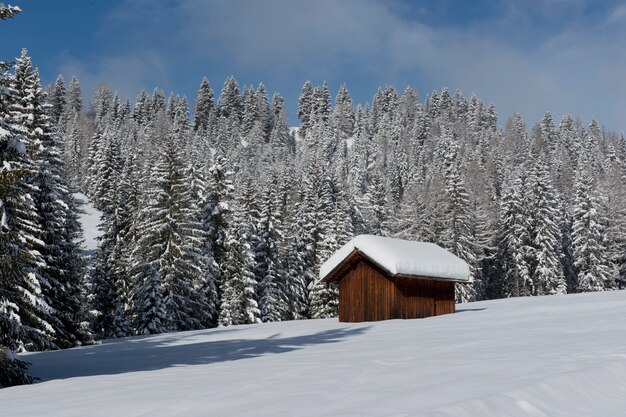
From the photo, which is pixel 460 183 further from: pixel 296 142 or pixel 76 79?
pixel 76 79

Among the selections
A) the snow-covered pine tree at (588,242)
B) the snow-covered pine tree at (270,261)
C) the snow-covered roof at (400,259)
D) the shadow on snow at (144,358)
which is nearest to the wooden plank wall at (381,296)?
the snow-covered roof at (400,259)

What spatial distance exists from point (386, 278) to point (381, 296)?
101 centimetres

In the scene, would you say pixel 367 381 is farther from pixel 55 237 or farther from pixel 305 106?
pixel 305 106

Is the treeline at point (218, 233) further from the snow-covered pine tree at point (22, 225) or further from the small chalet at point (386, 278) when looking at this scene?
the small chalet at point (386, 278)

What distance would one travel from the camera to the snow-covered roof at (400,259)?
30.6m

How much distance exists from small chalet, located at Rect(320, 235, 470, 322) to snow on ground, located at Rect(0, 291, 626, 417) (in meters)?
13.2

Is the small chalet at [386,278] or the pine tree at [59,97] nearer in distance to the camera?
the small chalet at [386,278]

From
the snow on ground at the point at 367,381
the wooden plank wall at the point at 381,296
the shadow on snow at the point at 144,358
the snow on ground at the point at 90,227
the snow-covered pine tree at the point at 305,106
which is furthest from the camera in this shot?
the snow-covered pine tree at the point at 305,106

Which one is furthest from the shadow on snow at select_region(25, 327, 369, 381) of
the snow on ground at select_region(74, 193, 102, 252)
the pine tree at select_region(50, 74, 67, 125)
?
the pine tree at select_region(50, 74, 67, 125)

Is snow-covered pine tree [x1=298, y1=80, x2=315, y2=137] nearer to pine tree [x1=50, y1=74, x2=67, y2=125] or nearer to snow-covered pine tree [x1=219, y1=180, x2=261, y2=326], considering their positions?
pine tree [x1=50, y1=74, x2=67, y2=125]

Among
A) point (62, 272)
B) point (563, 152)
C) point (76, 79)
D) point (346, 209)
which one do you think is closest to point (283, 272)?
point (346, 209)

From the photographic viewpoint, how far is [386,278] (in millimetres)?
31844

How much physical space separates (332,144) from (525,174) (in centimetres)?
9637

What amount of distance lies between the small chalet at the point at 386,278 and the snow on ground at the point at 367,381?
43.3 feet
